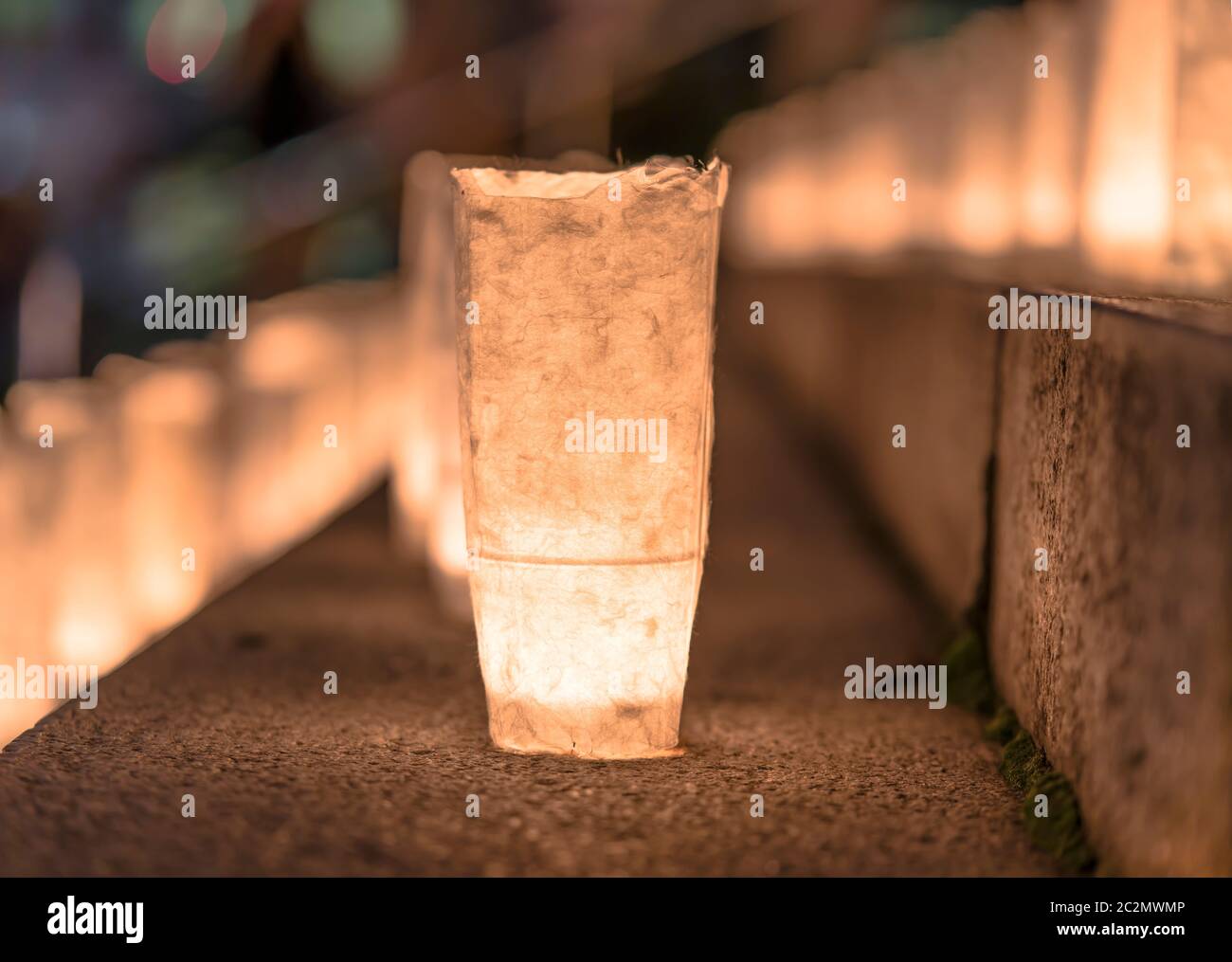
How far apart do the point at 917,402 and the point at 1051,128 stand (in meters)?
1.82

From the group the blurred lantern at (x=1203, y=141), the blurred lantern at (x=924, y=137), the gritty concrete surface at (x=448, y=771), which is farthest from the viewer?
the blurred lantern at (x=924, y=137)

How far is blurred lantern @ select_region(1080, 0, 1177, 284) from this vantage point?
6.75m

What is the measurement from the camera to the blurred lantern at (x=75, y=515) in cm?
682

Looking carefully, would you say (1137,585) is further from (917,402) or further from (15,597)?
(917,402)

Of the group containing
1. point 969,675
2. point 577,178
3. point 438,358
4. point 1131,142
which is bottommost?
point 969,675

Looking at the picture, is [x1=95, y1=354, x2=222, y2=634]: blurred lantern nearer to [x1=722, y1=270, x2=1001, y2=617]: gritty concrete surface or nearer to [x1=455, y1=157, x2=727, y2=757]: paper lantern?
[x1=455, y1=157, x2=727, y2=757]: paper lantern

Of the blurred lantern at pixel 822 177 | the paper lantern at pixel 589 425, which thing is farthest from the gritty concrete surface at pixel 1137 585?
the blurred lantern at pixel 822 177

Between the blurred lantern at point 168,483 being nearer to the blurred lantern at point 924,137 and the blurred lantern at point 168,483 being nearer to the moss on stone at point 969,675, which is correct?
the moss on stone at point 969,675

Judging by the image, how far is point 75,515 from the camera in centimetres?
710

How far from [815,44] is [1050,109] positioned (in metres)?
25.5

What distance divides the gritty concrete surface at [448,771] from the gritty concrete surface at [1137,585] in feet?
1.12

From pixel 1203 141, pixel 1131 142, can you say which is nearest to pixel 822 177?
pixel 1131 142

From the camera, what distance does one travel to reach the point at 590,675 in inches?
192
